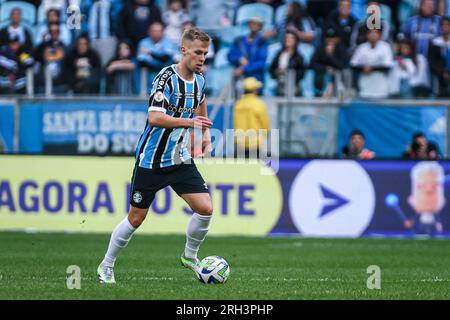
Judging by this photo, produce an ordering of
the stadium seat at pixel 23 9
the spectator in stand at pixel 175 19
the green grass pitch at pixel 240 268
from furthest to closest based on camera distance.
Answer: the stadium seat at pixel 23 9 < the spectator in stand at pixel 175 19 < the green grass pitch at pixel 240 268

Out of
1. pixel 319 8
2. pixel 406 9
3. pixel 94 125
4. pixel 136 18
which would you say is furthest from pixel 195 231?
pixel 406 9

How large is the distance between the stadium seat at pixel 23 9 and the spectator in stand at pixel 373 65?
6985 millimetres

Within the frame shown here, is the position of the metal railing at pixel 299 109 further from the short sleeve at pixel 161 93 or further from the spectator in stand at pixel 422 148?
the short sleeve at pixel 161 93

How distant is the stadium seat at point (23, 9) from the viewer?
2153 cm

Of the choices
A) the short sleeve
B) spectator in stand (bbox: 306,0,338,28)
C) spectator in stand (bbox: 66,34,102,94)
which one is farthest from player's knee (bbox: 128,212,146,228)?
spectator in stand (bbox: 306,0,338,28)

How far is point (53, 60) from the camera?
2008 centimetres

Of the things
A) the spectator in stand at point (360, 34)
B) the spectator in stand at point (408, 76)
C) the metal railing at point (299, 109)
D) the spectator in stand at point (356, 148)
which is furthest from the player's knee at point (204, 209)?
the spectator in stand at point (360, 34)

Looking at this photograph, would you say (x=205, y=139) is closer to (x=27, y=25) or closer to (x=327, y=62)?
(x=327, y=62)

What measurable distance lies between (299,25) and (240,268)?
8.99 metres

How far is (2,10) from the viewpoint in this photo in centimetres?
2167

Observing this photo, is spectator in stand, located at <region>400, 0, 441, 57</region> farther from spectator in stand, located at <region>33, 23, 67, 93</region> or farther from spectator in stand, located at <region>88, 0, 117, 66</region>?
spectator in stand, located at <region>33, 23, 67, 93</region>

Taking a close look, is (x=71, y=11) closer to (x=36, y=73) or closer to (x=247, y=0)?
(x=36, y=73)

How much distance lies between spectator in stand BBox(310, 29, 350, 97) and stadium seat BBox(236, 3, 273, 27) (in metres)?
1.68
